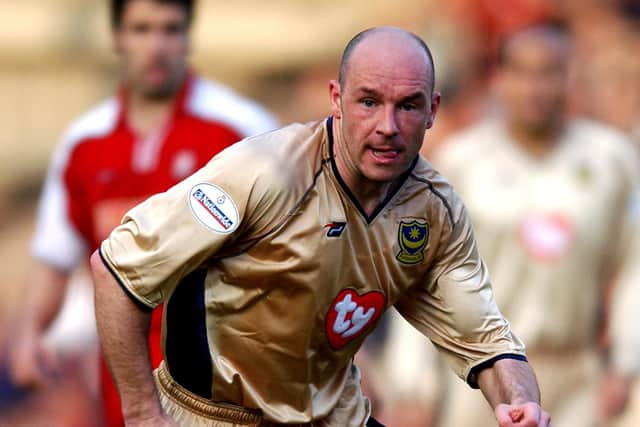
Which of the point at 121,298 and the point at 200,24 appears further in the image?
the point at 200,24

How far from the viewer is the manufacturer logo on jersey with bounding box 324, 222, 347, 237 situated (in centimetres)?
507

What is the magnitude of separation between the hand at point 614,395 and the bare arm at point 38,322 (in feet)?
9.84

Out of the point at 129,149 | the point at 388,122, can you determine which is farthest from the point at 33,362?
the point at 388,122

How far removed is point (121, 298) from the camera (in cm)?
482

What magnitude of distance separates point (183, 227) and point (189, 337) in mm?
522

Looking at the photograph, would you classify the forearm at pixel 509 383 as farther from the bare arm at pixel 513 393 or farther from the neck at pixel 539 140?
the neck at pixel 539 140

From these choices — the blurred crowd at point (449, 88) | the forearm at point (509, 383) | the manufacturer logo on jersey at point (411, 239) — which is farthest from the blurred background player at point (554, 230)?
the manufacturer logo on jersey at point (411, 239)

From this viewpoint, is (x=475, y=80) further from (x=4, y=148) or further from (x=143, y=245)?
(x=143, y=245)

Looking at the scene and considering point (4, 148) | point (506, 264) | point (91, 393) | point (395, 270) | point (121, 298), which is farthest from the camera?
point (4, 148)

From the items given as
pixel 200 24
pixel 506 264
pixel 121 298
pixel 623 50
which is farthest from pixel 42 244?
pixel 623 50

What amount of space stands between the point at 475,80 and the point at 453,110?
266 mm

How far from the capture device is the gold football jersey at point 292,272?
15.9ft

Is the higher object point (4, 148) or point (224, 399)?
point (224, 399)

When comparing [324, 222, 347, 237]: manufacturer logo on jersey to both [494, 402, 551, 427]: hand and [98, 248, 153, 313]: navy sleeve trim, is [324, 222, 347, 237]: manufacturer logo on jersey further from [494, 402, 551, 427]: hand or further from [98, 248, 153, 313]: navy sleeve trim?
[494, 402, 551, 427]: hand
